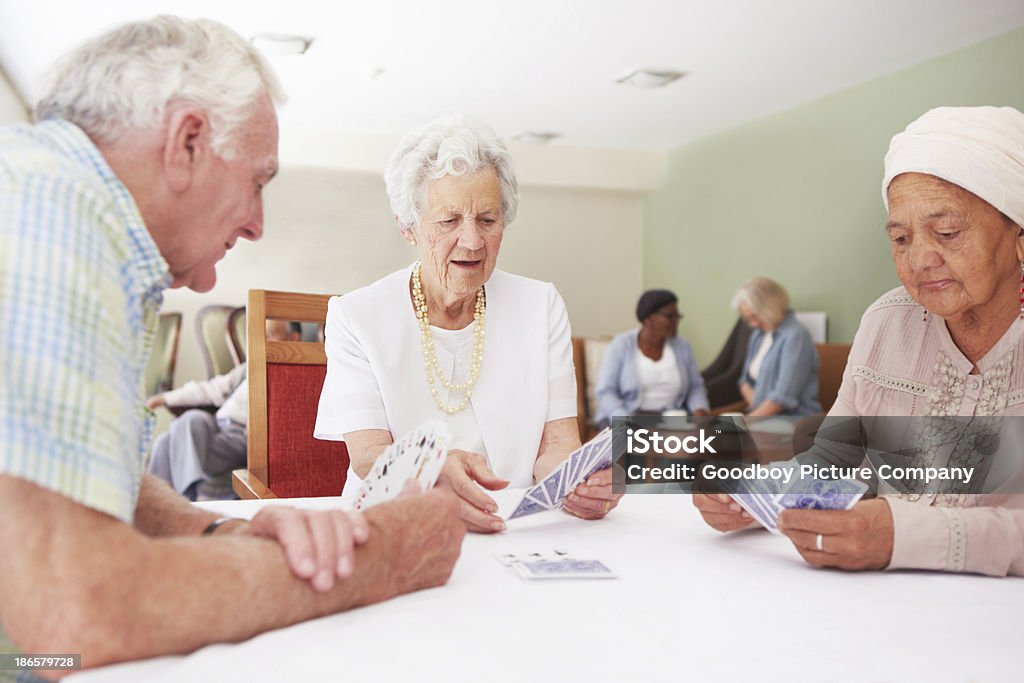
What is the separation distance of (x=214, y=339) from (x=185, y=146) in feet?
11.8

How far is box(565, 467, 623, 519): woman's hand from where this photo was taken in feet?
4.58

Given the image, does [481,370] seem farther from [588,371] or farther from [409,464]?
[588,371]

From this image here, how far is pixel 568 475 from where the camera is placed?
1.34 metres

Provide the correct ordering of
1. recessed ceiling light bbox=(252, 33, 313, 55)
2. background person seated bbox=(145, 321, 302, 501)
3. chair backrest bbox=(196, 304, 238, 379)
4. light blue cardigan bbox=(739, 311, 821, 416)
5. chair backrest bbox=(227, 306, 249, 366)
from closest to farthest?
chair backrest bbox=(227, 306, 249, 366) → background person seated bbox=(145, 321, 302, 501) → chair backrest bbox=(196, 304, 238, 379) → recessed ceiling light bbox=(252, 33, 313, 55) → light blue cardigan bbox=(739, 311, 821, 416)

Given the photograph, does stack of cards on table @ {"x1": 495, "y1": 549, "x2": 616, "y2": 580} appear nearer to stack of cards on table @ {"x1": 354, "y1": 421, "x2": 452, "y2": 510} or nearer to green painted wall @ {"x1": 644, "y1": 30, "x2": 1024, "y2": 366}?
stack of cards on table @ {"x1": 354, "y1": 421, "x2": 452, "y2": 510}

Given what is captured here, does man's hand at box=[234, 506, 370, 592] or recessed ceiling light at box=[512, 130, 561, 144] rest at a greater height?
recessed ceiling light at box=[512, 130, 561, 144]

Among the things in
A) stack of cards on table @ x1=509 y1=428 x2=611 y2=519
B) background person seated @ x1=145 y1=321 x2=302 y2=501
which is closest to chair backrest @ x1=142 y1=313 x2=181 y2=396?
background person seated @ x1=145 y1=321 x2=302 y2=501

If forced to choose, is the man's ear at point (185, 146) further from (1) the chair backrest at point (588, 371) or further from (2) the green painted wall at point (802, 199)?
(1) the chair backrest at point (588, 371)

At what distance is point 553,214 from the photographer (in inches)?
285

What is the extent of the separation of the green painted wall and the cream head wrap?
10.3 ft

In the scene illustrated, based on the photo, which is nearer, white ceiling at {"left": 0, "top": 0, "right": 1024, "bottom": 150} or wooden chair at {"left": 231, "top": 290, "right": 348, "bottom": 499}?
wooden chair at {"left": 231, "top": 290, "right": 348, "bottom": 499}

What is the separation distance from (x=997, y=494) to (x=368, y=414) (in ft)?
3.75

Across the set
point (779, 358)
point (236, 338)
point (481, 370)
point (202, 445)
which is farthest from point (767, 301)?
point (481, 370)

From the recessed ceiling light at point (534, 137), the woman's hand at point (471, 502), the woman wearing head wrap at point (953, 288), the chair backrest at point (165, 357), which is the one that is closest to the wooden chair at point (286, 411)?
the woman's hand at point (471, 502)
